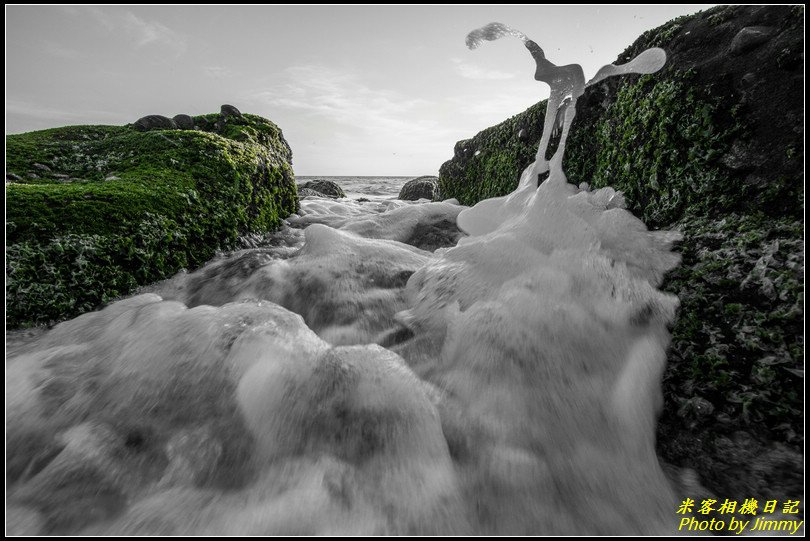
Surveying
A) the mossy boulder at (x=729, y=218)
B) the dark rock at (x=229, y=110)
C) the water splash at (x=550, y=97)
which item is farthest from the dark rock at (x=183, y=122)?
the mossy boulder at (x=729, y=218)

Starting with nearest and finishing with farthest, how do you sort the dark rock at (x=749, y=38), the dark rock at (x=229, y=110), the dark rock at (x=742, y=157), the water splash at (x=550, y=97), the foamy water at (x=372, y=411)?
1. the foamy water at (x=372, y=411)
2. the dark rock at (x=742, y=157)
3. the dark rock at (x=749, y=38)
4. the water splash at (x=550, y=97)
5. the dark rock at (x=229, y=110)

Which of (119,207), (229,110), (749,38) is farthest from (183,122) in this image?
(749,38)

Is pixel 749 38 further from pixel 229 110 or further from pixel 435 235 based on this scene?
pixel 229 110

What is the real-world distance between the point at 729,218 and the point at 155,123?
7878 millimetres

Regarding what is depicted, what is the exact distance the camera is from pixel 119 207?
3.27 metres

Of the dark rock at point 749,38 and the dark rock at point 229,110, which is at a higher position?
the dark rock at point 229,110

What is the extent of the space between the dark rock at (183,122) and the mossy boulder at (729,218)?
6785 millimetres

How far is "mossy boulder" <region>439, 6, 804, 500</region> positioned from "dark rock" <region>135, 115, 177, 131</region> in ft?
22.8

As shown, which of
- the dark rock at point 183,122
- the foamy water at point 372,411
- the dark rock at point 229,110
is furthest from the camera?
the dark rock at point 229,110

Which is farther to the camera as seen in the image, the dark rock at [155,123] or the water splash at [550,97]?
the dark rock at [155,123]

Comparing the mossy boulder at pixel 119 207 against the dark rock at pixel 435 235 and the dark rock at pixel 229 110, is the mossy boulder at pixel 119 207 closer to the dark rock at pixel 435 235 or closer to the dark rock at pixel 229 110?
the dark rock at pixel 229 110

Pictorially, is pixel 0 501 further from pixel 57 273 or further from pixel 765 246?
pixel 765 246

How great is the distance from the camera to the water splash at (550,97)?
369 centimetres

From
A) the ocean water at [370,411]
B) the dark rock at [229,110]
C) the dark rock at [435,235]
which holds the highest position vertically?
the dark rock at [229,110]
